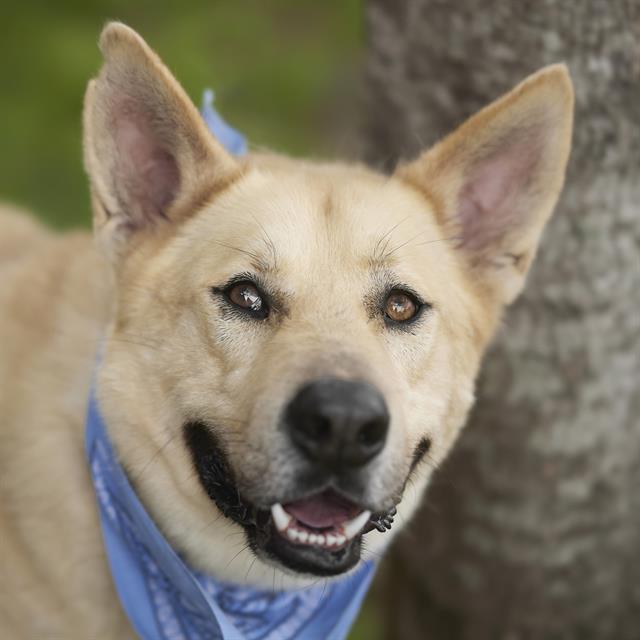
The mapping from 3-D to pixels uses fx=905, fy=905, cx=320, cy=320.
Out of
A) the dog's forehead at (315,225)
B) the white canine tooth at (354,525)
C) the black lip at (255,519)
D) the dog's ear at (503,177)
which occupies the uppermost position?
the dog's ear at (503,177)

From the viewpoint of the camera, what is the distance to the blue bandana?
124 inches

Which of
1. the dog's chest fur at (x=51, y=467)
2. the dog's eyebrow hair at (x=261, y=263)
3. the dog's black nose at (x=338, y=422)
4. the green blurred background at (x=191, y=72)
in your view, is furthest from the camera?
the green blurred background at (x=191, y=72)

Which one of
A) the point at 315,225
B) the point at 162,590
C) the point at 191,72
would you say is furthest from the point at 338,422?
the point at 191,72

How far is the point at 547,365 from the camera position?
397 cm

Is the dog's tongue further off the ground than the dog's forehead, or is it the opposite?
the dog's forehead

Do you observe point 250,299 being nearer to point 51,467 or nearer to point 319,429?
point 319,429

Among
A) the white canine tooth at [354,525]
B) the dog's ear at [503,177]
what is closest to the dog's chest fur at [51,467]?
the white canine tooth at [354,525]

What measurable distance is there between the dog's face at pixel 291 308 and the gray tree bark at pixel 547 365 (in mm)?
472

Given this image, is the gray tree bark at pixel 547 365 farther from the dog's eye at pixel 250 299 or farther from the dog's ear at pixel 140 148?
the dog's eye at pixel 250 299

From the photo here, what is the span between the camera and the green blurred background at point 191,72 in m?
6.89

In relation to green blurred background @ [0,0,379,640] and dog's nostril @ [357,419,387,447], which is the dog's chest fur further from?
green blurred background @ [0,0,379,640]

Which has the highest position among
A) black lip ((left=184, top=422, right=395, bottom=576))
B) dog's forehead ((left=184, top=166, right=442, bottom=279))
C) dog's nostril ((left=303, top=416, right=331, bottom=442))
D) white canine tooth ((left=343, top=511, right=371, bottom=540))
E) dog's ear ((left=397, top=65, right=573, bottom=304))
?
dog's ear ((left=397, top=65, right=573, bottom=304))

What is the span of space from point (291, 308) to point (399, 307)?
394mm

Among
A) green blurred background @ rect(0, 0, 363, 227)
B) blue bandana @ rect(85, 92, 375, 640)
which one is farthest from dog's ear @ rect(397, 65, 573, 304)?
green blurred background @ rect(0, 0, 363, 227)
